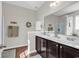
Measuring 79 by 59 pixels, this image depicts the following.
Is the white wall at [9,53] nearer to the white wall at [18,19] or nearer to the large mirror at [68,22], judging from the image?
the large mirror at [68,22]

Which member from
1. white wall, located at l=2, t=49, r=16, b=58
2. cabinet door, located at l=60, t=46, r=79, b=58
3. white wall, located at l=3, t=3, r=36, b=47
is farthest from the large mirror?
white wall, located at l=3, t=3, r=36, b=47

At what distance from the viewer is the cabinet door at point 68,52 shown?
192cm

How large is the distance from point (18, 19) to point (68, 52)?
14.3ft

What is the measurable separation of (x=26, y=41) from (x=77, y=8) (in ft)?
12.7

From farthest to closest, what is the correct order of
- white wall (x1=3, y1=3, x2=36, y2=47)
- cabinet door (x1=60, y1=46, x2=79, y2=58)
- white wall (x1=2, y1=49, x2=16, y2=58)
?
white wall (x1=3, y1=3, x2=36, y2=47)
white wall (x1=2, y1=49, x2=16, y2=58)
cabinet door (x1=60, y1=46, x2=79, y2=58)

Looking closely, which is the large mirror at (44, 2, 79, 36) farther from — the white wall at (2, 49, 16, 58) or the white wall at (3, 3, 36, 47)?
the white wall at (3, 3, 36, 47)

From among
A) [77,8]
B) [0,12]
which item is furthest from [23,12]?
[77,8]

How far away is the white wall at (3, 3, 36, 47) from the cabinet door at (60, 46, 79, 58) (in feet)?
11.9

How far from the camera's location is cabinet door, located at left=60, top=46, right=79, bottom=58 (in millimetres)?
1924

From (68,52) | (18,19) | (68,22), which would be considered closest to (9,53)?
(68,52)

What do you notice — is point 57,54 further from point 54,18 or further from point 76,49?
point 54,18

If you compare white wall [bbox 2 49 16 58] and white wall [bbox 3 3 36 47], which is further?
white wall [bbox 3 3 36 47]

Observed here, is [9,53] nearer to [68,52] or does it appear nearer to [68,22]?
[68,52]

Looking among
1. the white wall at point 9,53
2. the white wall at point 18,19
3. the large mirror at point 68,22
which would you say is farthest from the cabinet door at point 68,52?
the white wall at point 18,19
